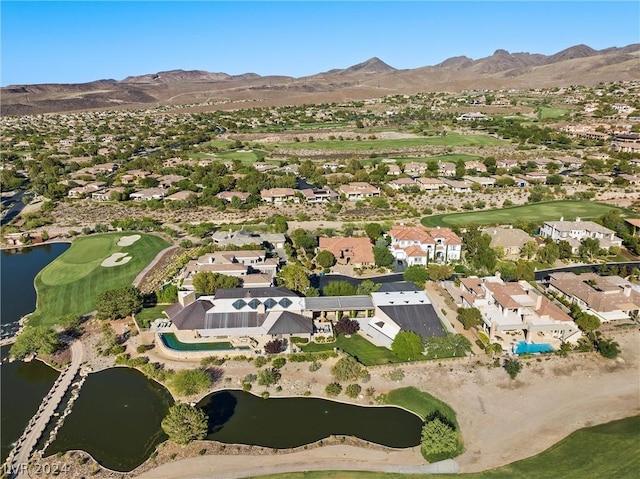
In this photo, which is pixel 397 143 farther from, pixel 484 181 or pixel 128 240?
pixel 128 240

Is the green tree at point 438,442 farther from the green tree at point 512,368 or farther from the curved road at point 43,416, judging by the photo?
the curved road at point 43,416

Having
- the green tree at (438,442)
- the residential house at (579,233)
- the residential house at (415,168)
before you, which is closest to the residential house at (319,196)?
the residential house at (415,168)

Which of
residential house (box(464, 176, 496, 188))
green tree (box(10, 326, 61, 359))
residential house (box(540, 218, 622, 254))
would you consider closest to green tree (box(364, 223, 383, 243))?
residential house (box(540, 218, 622, 254))

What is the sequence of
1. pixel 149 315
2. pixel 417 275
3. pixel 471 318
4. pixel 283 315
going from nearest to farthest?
pixel 471 318
pixel 283 315
pixel 149 315
pixel 417 275

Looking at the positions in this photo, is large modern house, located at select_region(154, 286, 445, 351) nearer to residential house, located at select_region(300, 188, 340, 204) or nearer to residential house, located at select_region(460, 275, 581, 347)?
residential house, located at select_region(460, 275, 581, 347)

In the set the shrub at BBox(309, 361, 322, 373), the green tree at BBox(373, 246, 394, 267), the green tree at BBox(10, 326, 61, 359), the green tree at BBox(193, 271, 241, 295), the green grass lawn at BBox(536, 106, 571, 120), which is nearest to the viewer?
A: the shrub at BBox(309, 361, 322, 373)

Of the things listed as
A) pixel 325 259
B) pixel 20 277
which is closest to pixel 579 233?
pixel 325 259
